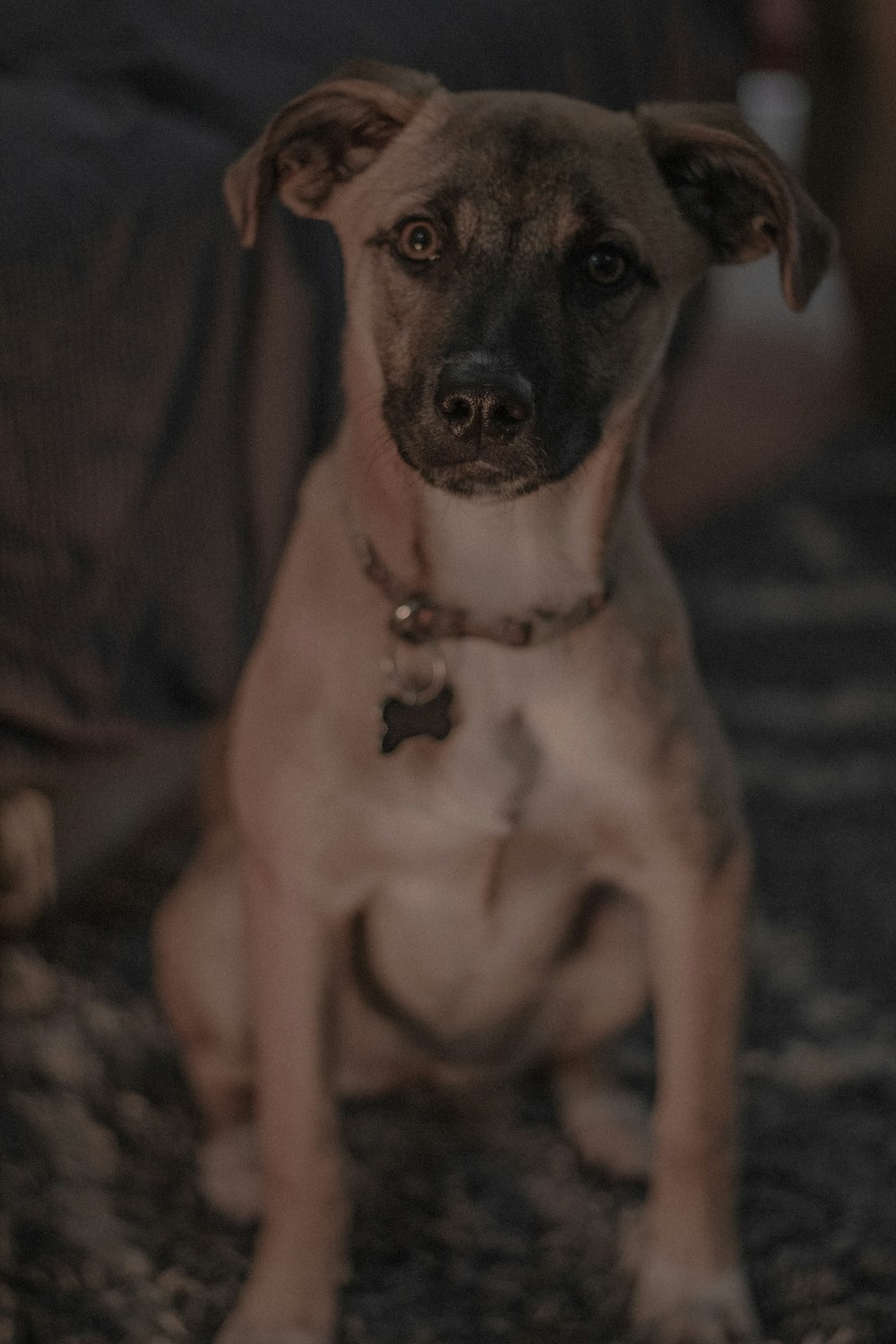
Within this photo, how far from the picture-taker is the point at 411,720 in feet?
4.95

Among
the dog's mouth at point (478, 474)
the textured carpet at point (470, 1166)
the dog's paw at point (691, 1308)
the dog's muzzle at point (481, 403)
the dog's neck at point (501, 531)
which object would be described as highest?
the dog's muzzle at point (481, 403)

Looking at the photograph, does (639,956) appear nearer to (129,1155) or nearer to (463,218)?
(129,1155)

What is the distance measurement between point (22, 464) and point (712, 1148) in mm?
1188

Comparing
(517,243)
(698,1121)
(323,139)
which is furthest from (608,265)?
(698,1121)

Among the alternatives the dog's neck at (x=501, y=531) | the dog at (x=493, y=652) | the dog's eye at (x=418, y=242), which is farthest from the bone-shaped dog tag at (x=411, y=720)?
the dog's eye at (x=418, y=242)

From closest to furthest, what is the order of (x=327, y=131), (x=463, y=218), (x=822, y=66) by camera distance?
(x=463, y=218)
(x=327, y=131)
(x=822, y=66)

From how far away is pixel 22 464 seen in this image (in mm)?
1800

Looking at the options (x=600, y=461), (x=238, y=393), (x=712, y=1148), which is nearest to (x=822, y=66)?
(x=238, y=393)

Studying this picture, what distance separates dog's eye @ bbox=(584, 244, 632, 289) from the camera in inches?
59.7

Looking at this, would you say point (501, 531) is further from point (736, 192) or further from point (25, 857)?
point (25, 857)

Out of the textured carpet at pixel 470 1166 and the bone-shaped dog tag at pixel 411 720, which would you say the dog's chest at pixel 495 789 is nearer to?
the bone-shaped dog tag at pixel 411 720

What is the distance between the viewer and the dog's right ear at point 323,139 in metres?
1.51

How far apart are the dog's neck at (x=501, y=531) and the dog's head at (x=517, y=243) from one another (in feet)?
0.14

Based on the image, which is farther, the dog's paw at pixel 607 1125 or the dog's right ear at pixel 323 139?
the dog's paw at pixel 607 1125
